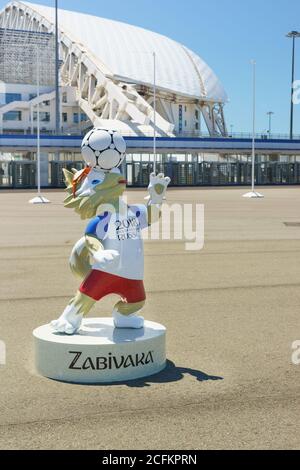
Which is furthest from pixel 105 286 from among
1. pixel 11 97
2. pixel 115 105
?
pixel 11 97

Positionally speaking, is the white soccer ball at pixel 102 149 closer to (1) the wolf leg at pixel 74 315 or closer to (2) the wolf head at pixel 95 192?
(2) the wolf head at pixel 95 192

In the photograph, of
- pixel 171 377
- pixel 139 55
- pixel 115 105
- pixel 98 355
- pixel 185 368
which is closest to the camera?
pixel 98 355

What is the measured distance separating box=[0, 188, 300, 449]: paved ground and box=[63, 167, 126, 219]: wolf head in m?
1.44

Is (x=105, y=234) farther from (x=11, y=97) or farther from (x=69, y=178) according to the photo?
(x=11, y=97)

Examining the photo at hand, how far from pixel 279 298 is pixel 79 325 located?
370 cm

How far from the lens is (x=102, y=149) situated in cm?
532

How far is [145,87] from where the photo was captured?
2822 inches

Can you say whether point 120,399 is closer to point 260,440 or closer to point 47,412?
point 47,412

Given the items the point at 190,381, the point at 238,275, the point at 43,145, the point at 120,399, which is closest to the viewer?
the point at 120,399

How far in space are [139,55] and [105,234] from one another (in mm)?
Result: 73862

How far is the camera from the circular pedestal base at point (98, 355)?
504 cm

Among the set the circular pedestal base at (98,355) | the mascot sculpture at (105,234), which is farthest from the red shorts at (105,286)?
the circular pedestal base at (98,355)

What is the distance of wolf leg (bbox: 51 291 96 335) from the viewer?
17.3 feet

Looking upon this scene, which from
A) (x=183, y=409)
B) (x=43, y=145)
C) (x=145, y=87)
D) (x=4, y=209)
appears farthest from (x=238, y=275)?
(x=145, y=87)
